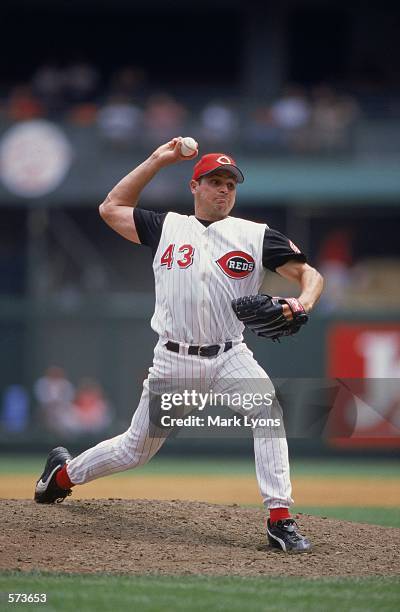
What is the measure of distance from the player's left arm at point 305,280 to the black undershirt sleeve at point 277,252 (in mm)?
23

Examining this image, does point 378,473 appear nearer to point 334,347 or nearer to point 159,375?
point 334,347

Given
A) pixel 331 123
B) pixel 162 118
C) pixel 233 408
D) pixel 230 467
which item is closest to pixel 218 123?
pixel 162 118

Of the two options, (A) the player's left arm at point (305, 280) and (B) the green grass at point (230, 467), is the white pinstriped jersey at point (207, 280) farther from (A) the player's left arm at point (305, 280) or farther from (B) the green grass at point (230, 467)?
(B) the green grass at point (230, 467)

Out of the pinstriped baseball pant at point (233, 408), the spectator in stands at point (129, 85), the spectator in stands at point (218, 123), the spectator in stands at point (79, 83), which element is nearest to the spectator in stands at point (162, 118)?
the spectator in stands at point (218, 123)

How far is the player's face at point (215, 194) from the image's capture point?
518 cm

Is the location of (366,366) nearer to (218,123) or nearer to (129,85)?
(218,123)

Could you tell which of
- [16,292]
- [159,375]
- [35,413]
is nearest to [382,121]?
[16,292]

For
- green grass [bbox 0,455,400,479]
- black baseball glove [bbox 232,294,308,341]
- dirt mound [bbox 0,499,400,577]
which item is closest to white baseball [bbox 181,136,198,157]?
black baseball glove [bbox 232,294,308,341]

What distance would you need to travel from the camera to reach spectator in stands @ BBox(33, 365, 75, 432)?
1288 centimetres

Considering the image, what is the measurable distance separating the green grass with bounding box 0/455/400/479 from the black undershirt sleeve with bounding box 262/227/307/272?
6623 millimetres

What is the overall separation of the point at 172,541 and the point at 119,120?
37.3 feet

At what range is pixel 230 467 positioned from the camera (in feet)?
40.1

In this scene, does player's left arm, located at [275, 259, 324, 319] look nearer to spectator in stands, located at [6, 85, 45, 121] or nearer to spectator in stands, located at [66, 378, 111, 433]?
spectator in stands, located at [66, 378, 111, 433]

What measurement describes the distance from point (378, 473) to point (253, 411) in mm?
7015
